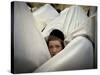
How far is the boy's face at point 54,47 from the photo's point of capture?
1701 mm

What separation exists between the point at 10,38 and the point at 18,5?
0.27 metres

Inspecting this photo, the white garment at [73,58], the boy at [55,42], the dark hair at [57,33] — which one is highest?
the dark hair at [57,33]

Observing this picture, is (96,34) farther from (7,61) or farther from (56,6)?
(7,61)

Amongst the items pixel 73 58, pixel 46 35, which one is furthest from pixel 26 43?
pixel 73 58

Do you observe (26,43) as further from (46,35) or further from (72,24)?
(72,24)

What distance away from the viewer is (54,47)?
67.6 inches

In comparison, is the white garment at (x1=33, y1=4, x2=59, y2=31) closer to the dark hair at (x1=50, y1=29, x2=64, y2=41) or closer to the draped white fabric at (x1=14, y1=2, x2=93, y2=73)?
the draped white fabric at (x1=14, y1=2, x2=93, y2=73)

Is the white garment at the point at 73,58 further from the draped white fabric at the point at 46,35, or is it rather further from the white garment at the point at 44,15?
the white garment at the point at 44,15

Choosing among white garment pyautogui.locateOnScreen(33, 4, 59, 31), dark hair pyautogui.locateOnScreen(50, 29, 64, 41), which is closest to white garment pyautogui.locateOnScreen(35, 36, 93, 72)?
dark hair pyautogui.locateOnScreen(50, 29, 64, 41)

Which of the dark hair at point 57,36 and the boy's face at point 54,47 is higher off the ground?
the dark hair at point 57,36

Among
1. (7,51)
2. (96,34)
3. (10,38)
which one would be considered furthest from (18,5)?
(96,34)

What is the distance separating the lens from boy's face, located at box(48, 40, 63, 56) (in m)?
1.70

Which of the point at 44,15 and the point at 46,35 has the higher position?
the point at 44,15

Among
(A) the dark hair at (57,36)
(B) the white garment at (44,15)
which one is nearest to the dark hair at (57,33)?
(A) the dark hair at (57,36)
